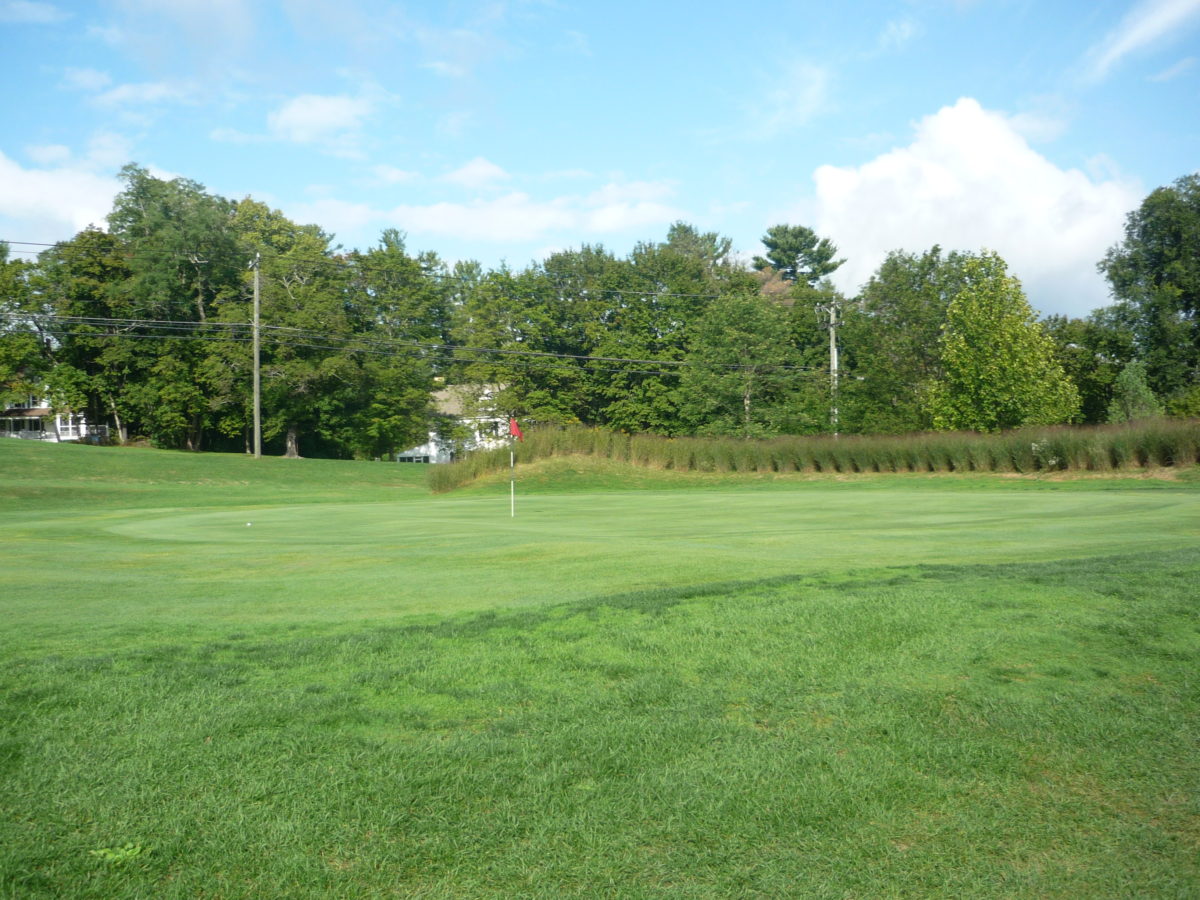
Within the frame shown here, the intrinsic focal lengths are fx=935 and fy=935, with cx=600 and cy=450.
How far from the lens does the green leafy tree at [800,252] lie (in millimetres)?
97500

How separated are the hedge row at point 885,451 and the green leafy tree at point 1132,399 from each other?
78.4 ft

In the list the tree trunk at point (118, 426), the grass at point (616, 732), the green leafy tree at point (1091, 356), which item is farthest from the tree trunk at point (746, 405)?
the grass at point (616, 732)

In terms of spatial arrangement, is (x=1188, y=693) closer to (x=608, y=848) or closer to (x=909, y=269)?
(x=608, y=848)

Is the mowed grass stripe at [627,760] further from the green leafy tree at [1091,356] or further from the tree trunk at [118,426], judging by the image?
the tree trunk at [118,426]

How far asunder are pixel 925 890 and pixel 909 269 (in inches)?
2413

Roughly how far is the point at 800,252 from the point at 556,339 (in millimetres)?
38636

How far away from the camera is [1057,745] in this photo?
429 centimetres

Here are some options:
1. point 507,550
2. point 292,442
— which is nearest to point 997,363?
point 507,550

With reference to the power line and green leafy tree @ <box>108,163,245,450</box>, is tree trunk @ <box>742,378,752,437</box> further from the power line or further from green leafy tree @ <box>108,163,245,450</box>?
green leafy tree @ <box>108,163,245,450</box>

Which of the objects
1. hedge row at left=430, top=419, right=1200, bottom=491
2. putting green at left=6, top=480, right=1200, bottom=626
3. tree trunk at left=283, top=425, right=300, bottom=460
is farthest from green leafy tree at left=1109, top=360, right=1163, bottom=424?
tree trunk at left=283, top=425, right=300, bottom=460

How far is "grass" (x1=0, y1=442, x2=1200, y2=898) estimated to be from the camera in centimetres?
335

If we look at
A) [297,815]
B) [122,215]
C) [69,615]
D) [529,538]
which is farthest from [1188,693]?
[122,215]

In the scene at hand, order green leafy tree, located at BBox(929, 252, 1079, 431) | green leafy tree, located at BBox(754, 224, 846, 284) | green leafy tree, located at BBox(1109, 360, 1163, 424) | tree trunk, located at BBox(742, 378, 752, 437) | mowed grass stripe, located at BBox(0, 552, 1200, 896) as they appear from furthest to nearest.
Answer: green leafy tree, located at BBox(754, 224, 846, 284)
tree trunk, located at BBox(742, 378, 752, 437)
green leafy tree, located at BBox(1109, 360, 1163, 424)
green leafy tree, located at BBox(929, 252, 1079, 431)
mowed grass stripe, located at BBox(0, 552, 1200, 896)

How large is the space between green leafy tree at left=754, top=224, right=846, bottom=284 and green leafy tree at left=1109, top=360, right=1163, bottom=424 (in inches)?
1774
